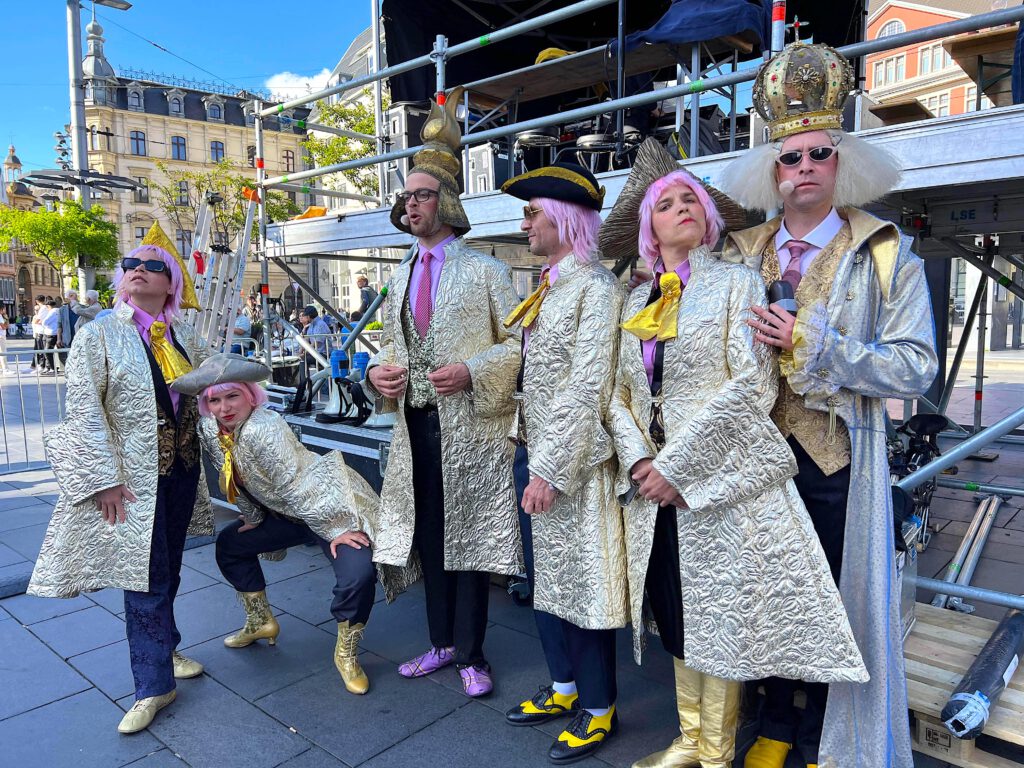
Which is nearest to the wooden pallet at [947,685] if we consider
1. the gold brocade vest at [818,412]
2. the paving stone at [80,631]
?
the gold brocade vest at [818,412]

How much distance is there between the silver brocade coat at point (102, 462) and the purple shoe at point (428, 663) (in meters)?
1.04

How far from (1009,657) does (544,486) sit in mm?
1563

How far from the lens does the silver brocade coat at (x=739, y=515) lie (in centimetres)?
181

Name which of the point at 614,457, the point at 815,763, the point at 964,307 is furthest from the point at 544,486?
the point at 964,307

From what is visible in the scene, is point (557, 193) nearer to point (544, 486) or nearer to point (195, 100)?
point (544, 486)

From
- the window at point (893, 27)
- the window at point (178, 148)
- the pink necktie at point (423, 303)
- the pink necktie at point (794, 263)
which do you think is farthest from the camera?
the window at point (178, 148)

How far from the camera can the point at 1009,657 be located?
2.22m

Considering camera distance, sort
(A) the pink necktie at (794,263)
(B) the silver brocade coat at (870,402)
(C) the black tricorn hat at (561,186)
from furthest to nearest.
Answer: (C) the black tricorn hat at (561,186) → (A) the pink necktie at (794,263) → (B) the silver brocade coat at (870,402)

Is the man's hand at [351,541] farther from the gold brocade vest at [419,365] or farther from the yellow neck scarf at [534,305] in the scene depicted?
the yellow neck scarf at [534,305]

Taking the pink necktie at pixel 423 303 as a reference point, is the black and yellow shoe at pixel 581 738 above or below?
below

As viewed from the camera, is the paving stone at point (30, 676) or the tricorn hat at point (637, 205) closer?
the tricorn hat at point (637, 205)

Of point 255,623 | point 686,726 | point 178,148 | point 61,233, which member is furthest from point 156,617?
point 178,148

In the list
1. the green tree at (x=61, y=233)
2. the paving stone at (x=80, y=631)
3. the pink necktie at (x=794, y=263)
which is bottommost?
the paving stone at (x=80, y=631)

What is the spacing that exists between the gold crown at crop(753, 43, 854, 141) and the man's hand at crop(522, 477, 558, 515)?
118cm
